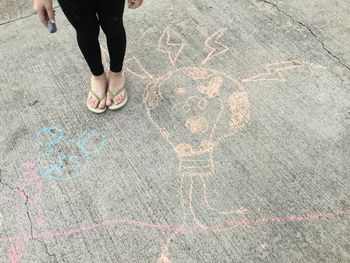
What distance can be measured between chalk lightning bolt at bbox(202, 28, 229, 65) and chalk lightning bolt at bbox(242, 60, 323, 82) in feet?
0.89

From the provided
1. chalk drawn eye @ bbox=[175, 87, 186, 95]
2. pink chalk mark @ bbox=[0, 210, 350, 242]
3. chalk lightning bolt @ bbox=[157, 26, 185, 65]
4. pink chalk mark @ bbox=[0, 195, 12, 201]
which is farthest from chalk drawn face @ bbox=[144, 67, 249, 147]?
pink chalk mark @ bbox=[0, 195, 12, 201]

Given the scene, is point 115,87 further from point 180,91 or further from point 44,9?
point 44,9

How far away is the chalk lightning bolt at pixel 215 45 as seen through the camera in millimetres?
2400

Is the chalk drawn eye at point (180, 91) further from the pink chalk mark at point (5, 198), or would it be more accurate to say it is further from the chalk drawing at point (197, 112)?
the pink chalk mark at point (5, 198)

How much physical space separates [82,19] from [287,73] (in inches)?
46.0

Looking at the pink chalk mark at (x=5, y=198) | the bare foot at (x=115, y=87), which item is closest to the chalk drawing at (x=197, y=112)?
the bare foot at (x=115, y=87)


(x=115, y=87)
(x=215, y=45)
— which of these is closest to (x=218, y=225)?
(x=115, y=87)

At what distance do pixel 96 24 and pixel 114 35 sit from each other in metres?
0.10

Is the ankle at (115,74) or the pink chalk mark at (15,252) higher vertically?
the ankle at (115,74)

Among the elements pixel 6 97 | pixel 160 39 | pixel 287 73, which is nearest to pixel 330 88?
pixel 287 73

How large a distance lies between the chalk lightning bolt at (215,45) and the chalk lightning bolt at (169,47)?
0.17 metres

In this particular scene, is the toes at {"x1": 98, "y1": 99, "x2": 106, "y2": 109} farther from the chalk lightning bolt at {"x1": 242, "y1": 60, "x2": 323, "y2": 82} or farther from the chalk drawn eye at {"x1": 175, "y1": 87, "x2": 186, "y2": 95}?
the chalk lightning bolt at {"x1": 242, "y1": 60, "x2": 323, "y2": 82}

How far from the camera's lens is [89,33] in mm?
1892

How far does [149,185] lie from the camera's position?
1859 mm
